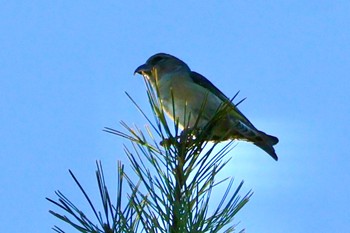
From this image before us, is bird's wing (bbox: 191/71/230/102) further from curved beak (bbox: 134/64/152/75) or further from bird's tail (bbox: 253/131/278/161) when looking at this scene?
bird's tail (bbox: 253/131/278/161)

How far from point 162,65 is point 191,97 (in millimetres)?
1437

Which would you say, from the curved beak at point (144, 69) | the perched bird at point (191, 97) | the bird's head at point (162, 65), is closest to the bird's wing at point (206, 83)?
the perched bird at point (191, 97)

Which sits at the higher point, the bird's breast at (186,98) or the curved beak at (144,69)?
the curved beak at (144,69)

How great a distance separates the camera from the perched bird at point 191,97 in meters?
5.99

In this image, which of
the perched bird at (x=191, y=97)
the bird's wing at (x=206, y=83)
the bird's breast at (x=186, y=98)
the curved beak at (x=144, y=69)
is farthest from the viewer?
the curved beak at (x=144, y=69)

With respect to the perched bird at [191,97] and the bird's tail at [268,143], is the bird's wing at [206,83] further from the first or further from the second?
the bird's tail at [268,143]

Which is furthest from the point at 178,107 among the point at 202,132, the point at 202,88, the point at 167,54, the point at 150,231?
the point at 150,231

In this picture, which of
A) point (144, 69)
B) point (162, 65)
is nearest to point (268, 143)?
point (144, 69)

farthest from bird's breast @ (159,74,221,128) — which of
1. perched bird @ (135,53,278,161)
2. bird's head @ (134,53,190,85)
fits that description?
bird's head @ (134,53,190,85)

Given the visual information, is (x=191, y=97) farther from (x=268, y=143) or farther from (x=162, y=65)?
(x=162, y=65)

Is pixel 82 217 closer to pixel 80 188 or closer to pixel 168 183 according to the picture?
pixel 80 188

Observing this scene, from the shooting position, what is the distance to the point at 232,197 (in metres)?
Answer: 3.26

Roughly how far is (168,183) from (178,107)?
336cm

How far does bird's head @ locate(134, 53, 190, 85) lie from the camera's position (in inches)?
303
